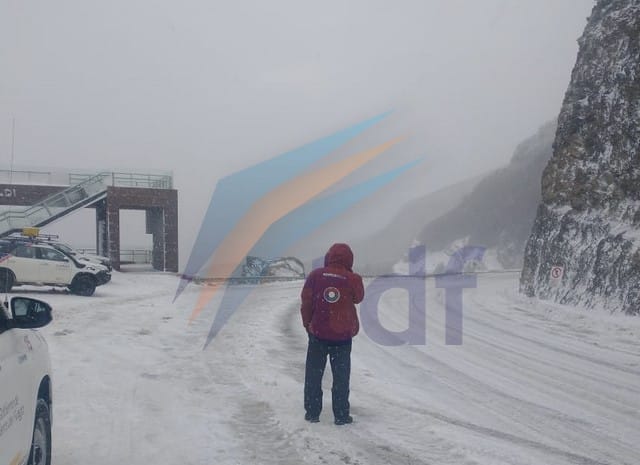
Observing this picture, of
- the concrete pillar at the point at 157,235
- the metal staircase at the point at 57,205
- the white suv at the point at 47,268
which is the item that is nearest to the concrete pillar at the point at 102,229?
the metal staircase at the point at 57,205

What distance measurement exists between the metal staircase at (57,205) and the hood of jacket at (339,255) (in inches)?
1074

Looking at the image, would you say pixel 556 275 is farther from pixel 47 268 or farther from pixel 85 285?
pixel 47 268

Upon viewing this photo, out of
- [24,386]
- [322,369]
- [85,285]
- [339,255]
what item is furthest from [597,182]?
[24,386]

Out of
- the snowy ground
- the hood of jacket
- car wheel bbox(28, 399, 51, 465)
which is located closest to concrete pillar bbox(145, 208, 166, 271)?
the snowy ground

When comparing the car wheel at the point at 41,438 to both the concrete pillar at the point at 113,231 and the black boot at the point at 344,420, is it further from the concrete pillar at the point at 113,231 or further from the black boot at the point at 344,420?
the concrete pillar at the point at 113,231

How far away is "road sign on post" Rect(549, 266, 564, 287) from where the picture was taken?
17.6 meters

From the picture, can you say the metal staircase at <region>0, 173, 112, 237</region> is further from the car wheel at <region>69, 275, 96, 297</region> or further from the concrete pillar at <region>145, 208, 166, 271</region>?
the car wheel at <region>69, 275, 96, 297</region>

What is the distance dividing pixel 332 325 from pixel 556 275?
1382 centimetres

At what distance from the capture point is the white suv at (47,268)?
20.1 meters

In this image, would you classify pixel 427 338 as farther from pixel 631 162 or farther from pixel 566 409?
pixel 631 162

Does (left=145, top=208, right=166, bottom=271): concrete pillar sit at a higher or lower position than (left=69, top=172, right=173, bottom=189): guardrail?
lower

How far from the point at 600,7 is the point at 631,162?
7556mm

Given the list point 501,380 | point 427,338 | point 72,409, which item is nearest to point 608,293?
point 427,338

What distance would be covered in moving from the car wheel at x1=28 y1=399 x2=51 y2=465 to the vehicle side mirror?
69 cm
